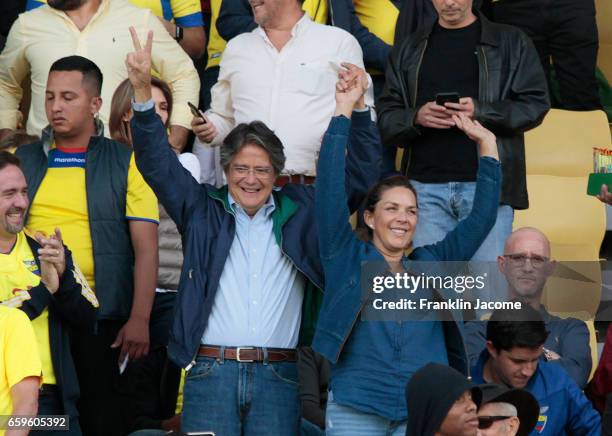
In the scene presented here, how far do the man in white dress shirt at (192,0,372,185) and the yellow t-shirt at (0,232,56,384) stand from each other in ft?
4.15

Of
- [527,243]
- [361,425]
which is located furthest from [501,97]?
[361,425]

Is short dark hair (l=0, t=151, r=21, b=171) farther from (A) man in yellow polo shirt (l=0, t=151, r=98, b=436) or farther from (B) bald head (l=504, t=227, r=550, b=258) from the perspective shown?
(B) bald head (l=504, t=227, r=550, b=258)

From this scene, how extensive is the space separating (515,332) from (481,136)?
2.95ft

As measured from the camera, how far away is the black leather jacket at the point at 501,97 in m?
7.56

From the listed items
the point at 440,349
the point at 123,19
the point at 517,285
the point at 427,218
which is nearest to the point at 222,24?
the point at 123,19

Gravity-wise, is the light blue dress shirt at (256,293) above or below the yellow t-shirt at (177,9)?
below

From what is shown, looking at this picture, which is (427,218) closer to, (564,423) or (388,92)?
(388,92)

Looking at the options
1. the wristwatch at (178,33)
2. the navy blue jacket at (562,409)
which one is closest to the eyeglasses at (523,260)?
the navy blue jacket at (562,409)

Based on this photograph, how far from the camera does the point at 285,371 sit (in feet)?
21.1

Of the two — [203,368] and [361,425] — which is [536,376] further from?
[203,368]

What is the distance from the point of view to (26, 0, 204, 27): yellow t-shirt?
8.89m

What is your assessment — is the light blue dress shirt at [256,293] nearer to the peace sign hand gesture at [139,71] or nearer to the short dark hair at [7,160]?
the peace sign hand gesture at [139,71]

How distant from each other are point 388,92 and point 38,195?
1.93 m

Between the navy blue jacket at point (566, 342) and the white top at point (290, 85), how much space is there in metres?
1.27
